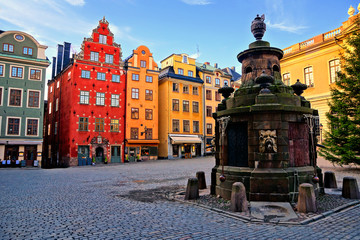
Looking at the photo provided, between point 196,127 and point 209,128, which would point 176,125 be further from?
point 209,128

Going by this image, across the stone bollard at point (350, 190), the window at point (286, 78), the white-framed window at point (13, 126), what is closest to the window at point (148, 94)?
the white-framed window at point (13, 126)

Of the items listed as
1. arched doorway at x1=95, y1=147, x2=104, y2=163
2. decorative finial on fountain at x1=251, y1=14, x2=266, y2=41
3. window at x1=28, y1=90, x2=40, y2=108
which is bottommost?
arched doorway at x1=95, y1=147, x2=104, y2=163

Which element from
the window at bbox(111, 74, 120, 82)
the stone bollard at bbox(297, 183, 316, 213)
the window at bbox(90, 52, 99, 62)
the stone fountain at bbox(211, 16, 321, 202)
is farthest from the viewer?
the window at bbox(111, 74, 120, 82)

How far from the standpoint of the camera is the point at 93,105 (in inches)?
1403

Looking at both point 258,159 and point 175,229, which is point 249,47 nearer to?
point 258,159

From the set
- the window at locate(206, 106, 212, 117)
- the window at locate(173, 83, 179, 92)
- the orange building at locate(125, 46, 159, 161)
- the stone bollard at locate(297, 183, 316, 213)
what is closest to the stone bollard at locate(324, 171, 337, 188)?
the stone bollard at locate(297, 183, 316, 213)

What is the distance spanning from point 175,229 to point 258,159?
13.0 feet

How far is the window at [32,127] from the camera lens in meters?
32.3

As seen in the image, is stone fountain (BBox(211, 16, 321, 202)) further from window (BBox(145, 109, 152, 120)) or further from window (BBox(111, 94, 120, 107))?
window (BBox(145, 109, 152, 120))

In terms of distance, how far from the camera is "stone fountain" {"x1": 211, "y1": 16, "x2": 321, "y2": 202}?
332 inches

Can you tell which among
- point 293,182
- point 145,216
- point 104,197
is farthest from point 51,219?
point 293,182

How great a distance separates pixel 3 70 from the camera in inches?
1245

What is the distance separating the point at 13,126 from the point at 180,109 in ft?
74.8

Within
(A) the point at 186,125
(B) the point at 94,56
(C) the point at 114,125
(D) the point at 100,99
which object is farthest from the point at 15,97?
(A) the point at 186,125
